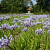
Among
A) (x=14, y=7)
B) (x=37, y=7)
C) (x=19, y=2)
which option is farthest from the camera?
(x=19, y=2)

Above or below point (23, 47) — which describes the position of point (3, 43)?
above

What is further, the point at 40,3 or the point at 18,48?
the point at 40,3

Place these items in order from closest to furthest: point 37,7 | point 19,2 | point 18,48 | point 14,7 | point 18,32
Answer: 1. point 18,48
2. point 18,32
3. point 37,7
4. point 14,7
5. point 19,2

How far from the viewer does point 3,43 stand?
117cm

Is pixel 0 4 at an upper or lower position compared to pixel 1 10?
upper

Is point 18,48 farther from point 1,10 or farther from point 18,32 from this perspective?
point 1,10

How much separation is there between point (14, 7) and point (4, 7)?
383 centimetres

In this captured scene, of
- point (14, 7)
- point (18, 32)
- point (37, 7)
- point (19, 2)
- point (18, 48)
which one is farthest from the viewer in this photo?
point (19, 2)

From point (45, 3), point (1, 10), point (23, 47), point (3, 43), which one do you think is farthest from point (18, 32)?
point (1, 10)

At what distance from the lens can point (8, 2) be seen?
33281 mm

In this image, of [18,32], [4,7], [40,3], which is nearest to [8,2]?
[4,7]

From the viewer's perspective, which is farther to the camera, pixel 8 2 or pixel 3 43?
pixel 8 2

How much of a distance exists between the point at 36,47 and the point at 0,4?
32.3 metres

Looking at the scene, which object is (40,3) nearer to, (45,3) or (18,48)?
(45,3)
